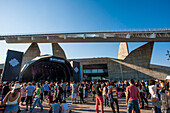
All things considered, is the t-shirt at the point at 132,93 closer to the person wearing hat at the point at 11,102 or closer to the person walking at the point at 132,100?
the person walking at the point at 132,100

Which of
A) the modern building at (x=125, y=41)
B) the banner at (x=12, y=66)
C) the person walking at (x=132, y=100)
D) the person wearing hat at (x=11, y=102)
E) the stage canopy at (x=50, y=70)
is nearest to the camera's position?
the person wearing hat at (x=11, y=102)

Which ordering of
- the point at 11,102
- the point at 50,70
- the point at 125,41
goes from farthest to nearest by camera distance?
the point at 125,41 → the point at 50,70 → the point at 11,102

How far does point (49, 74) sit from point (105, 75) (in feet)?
88.3

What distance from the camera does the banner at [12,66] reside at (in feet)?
48.6

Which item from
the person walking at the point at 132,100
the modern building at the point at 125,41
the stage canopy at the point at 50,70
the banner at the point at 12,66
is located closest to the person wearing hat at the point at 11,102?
the person walking at the point at 132,100

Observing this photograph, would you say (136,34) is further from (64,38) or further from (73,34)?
(64,38)

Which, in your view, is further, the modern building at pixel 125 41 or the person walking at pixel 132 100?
the modern building at pixel 125 41

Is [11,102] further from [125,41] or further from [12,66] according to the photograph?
[125,41]

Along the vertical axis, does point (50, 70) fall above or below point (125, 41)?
below

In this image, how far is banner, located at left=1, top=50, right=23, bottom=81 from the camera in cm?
1481

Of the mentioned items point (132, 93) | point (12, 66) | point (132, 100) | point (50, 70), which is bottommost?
point (132, 100)

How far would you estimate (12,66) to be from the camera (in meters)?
15.5

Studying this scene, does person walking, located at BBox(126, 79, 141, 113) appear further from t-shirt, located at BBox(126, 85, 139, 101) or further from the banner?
the banner

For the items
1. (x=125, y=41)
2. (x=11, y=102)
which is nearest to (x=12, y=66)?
(x=11, y=102)
